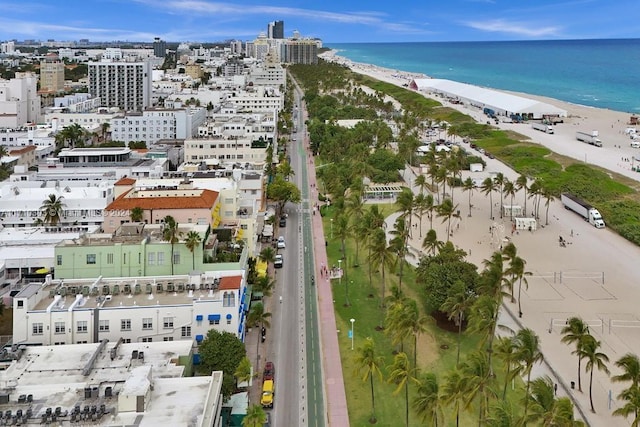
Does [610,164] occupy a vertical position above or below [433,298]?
above

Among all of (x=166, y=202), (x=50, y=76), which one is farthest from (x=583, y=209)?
(x=50, y=76)

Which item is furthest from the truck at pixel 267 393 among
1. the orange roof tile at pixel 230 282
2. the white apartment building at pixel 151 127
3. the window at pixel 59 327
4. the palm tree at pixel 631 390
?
the white apartment building at pixel 151 127

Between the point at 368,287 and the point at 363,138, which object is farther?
the point at 363,138

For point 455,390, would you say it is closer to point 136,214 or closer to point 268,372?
point 268,372

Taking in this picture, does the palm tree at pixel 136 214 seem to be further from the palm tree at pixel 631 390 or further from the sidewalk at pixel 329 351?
the palm tree at pixel 631 390

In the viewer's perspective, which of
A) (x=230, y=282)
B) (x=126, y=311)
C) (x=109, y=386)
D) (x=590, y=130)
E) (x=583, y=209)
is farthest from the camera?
(x=590, y=130)

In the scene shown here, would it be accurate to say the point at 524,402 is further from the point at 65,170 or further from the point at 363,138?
the point at 363,138

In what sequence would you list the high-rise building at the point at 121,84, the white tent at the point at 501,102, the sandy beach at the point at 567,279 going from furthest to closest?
the high-rise building at the point at 121,84
the white tent at the point at 501,102
the sandy beach at the point at 567,279

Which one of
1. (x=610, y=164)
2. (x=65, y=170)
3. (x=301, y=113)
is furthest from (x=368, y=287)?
(x=301, y=113)
